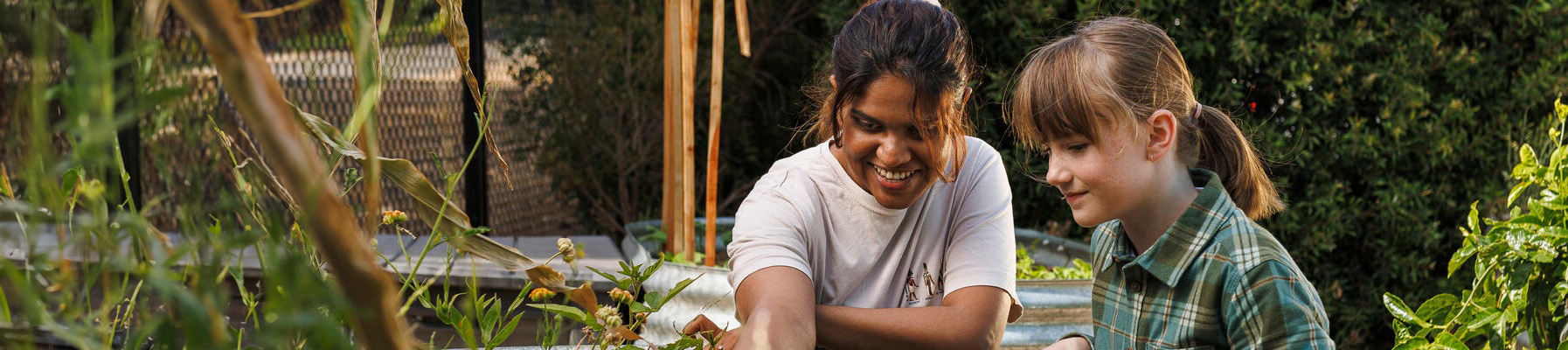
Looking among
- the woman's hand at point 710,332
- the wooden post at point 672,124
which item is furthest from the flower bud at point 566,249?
the wooden post at point 672,124

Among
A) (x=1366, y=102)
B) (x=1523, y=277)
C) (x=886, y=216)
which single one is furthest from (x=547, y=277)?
(x=1366, y=102)

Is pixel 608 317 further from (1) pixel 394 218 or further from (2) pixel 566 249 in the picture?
(1) pixel 394 218

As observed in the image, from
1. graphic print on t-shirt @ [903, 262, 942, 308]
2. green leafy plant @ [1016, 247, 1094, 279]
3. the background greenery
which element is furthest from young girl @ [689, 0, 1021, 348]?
the background greenery

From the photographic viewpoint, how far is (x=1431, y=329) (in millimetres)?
1195

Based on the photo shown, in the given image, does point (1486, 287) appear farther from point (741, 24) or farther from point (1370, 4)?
point (1370, 4)

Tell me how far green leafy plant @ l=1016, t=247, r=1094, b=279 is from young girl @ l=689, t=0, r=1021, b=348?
1.41m

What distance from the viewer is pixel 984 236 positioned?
1517 millimetres

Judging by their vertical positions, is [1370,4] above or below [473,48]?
above

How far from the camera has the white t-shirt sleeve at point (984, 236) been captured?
58.5 inches

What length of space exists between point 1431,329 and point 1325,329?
0.10m

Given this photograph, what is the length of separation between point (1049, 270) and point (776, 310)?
2033 millimetres

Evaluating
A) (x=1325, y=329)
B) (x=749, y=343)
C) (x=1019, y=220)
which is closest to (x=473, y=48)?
(x=1019, y=220)

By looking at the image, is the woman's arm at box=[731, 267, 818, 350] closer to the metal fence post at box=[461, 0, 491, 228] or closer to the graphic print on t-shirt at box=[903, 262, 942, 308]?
the graphic print on t-shirt at box=[903, 262, 942, 308]

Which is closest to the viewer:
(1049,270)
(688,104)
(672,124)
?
(688,104)
